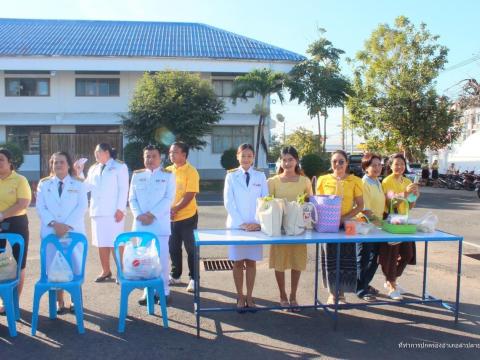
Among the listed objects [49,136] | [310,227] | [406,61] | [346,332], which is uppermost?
[406,61]

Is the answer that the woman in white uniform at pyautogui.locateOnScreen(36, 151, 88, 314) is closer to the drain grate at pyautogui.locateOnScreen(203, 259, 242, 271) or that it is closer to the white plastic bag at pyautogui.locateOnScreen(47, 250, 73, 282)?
the white plastic bag at pyautogui.locateOnScreen(47, 250, 73, 282)

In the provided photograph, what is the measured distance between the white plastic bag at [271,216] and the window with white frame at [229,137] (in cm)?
A: 1991

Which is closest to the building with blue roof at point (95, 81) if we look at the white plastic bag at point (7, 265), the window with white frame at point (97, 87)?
the window with white frame at point (97, 87)

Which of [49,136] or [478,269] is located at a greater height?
[49,136]

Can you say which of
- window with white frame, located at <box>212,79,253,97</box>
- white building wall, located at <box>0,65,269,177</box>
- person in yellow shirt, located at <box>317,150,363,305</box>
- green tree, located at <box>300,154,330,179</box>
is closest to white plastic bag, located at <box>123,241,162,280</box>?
person in yellow shirt, located at <box>317,150,363,305</box>

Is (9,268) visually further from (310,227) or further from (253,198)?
(310,227)

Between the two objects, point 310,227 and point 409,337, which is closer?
point 409,337

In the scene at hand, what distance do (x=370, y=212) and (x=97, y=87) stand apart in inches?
840

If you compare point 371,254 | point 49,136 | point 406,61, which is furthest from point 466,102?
point 371,254

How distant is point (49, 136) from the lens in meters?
19.0

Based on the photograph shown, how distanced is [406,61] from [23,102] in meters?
19.3

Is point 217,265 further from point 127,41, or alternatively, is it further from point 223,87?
point 127,41

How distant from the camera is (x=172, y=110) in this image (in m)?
18.5

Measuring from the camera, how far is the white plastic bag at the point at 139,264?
14.6 feet
